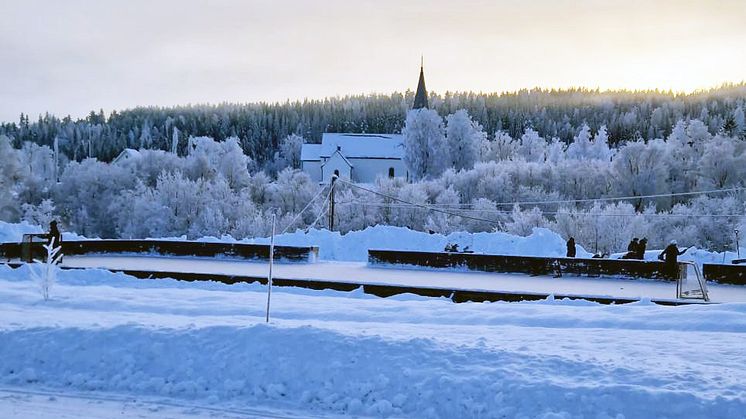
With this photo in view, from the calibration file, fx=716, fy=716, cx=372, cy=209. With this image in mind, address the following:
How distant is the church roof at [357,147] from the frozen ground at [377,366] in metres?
91.2

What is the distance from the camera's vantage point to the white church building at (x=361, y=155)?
102625 millimetres

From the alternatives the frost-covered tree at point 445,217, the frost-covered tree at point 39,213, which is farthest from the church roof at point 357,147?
the frost-covered tree at point 445,217

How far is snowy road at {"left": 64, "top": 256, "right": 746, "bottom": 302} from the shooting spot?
1711 cm

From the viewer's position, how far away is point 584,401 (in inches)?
314

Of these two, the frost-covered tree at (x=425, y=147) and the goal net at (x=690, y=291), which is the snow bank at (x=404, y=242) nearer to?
the goal net at (x=690, y=291)

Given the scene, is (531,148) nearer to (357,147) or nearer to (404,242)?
(357,147)

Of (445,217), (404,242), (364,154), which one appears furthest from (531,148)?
(404,242)

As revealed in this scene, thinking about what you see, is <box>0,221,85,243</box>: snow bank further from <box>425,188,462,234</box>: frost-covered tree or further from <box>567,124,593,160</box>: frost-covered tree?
<box>567,124,593,160</box>: frost-covered tree

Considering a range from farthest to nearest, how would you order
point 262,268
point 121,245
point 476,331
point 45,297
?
point 121,245, point 262,268, point 45,297, point 476,331

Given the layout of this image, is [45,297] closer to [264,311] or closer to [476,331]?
[264,311]

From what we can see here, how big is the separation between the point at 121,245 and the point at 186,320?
1528 cm

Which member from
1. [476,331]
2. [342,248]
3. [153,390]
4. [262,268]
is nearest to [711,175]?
[342,248]

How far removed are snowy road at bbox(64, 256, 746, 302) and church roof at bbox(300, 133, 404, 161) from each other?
79907 millimetres

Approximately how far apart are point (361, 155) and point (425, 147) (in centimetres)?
3316
